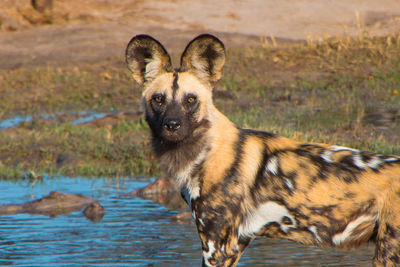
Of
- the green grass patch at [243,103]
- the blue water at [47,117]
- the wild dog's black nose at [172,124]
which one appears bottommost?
the blue water at [47,117]

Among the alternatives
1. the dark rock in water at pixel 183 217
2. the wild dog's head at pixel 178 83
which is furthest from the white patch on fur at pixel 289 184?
the dark rock in water at pixel 183 217

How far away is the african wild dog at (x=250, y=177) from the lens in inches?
134

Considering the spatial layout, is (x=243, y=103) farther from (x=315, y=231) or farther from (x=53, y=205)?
(x=315, y=231)

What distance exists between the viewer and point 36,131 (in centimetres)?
968

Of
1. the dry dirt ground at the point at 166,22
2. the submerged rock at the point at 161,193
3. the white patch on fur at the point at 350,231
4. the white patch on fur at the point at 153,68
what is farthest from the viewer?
the dry dirt ground at the point at 166,22

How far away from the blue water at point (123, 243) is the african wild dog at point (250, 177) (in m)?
1.08

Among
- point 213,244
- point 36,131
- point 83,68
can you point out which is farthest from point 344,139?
point 83,68

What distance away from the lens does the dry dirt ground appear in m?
17.2

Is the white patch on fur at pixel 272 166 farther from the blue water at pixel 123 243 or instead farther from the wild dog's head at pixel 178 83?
the blue water at pixel 123 243

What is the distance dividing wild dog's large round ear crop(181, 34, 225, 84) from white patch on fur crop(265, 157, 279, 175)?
0.62 m

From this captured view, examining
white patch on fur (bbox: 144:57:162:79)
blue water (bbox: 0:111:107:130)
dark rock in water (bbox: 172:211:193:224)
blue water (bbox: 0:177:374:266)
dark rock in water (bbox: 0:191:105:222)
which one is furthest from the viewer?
blue water (bbox: 0:111:107:130)

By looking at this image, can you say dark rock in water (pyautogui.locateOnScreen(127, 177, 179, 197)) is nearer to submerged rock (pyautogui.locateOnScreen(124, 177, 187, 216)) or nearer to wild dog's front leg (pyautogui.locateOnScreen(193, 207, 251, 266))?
submerged rock (pyautogui.locateOnScreen(124, 177, 187, 216))

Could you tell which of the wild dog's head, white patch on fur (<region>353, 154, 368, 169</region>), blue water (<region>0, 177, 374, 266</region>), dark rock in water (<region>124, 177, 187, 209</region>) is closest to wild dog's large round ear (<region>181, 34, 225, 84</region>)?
the wild dog's head

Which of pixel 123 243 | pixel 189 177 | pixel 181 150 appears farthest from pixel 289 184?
pixel 123 243
